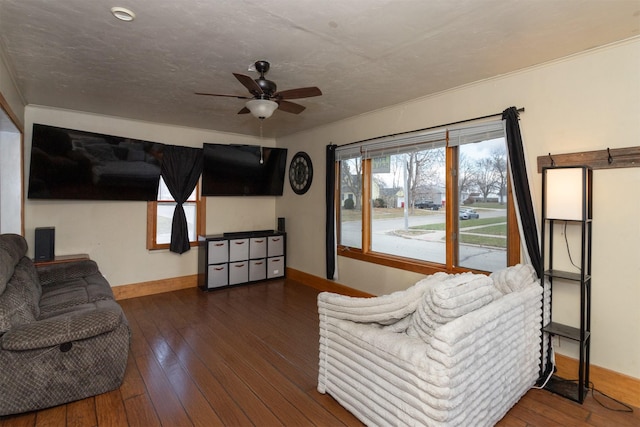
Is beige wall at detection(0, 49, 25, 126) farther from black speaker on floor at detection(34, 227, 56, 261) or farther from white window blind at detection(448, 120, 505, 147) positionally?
white window blind at detection(448, 120, 505, 147)

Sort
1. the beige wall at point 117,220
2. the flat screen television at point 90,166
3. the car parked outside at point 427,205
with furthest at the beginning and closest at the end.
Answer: the beige wall at point 117,220 < the flat screen television at point 90,166 < the car parked outside at point 427,205

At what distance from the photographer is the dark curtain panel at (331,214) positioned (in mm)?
4488

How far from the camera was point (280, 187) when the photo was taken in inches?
223

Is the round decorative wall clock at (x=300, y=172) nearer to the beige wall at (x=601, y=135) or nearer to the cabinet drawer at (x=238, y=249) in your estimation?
the cabinet drawer at (x=238, y=249)

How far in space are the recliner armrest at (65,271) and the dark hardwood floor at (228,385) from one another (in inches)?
28.0

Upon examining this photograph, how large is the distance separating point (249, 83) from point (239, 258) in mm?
3182

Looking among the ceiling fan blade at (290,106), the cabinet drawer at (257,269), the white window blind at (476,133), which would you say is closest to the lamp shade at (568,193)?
the white window blind at (476,133)

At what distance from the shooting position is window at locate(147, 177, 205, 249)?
4.64m

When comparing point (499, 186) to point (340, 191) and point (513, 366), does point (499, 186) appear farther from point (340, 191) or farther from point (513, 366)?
point (340, 191)

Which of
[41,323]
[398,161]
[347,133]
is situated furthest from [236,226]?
[41,323]

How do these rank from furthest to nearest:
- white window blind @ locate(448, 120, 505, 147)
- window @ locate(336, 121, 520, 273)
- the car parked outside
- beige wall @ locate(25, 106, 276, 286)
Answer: beige wall @ locate(25, 106, 276, 286) → the car parked outside → window @ locate(336, 121, 520, 273) → white window blind @ locate(448, 120, 505, 147)

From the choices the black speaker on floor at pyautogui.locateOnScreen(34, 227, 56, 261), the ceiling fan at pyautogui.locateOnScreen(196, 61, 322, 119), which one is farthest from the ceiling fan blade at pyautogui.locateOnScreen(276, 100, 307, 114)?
the black speaker on floor at pyautogui.locateOnScreen(34, 227, 56, 261)

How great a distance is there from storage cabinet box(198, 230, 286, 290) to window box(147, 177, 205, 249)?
283mm

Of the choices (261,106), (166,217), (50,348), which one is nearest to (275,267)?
(166,217)
